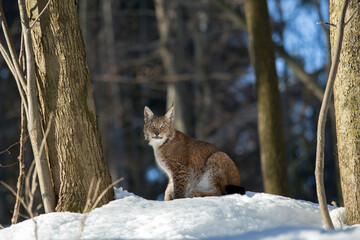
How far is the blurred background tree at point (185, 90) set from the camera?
15469 mm

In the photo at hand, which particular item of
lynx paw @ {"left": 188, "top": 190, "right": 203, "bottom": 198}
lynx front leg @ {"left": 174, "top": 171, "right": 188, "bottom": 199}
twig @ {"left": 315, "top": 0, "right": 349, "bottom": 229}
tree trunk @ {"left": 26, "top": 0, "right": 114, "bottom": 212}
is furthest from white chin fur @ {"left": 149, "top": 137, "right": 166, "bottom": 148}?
twig @ {"left": 315, "top": 0, "right": 349, "bottom": 229}

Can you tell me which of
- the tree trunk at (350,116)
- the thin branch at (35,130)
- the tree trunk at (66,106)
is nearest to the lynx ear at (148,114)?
the tree trunk at (66,106)

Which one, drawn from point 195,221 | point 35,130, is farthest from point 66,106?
point 195,221

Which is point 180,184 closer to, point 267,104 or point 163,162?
point 163,162

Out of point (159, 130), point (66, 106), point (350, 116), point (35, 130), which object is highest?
point (66, 106)

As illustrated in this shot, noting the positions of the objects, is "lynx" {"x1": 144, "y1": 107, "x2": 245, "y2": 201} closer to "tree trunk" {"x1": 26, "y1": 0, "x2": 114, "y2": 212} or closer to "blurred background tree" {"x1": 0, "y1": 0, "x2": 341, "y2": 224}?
"tree trunk" {"x1": 26, "y1": 0, "x2": 114, "y2": 212}

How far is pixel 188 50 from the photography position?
1950 centimetres

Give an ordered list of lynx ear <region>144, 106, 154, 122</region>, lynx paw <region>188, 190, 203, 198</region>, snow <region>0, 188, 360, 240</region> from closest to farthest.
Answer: snow <region>0, 188, 360, 240</region>, lynx paw <region>188, 190, 203, 198</region>, lynx ear <region>144, 106, 154, 122</region>

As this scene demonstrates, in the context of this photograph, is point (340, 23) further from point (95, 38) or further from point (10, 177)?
point (95, 38)

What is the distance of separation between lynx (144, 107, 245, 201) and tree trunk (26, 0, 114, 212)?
141cm

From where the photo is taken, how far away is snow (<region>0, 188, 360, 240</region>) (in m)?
3.75

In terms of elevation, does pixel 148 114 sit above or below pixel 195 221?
above

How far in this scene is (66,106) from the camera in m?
4.71

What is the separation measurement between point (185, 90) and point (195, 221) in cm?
1214
